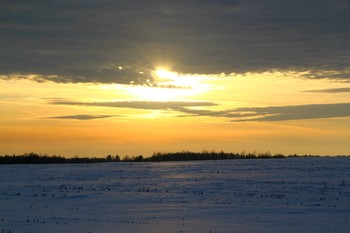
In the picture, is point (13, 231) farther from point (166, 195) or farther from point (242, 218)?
point (166, 195)

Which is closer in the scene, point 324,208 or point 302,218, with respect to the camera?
point 302,218

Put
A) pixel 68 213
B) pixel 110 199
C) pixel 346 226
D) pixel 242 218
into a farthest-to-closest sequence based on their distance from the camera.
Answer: pixel 110 199
pixel 68 213
pixel 242 218
pixel 346 226

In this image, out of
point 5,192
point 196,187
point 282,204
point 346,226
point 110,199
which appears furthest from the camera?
point 196,187

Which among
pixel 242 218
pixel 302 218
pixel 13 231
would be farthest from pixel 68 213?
pixel 302 218

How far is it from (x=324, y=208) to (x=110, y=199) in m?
11.9

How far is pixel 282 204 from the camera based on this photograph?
92.6ft

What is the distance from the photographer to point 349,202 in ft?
95.6

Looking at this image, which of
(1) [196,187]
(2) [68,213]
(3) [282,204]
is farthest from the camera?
(1) [196,187]

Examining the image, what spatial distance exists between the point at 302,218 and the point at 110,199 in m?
12.3

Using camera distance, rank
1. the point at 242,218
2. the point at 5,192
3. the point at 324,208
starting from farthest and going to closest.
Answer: the point at 5,192 → the point at 324,208 → the point at 242,218

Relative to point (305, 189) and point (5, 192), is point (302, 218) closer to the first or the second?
point (305, 189)

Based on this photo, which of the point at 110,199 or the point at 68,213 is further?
the point at 110,199

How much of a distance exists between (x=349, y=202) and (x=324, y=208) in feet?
10.8

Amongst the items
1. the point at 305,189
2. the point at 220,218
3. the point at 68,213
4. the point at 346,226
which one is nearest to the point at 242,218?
the point at 220,218
